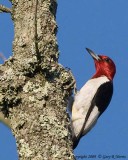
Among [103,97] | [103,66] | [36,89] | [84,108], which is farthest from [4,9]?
[103,66]

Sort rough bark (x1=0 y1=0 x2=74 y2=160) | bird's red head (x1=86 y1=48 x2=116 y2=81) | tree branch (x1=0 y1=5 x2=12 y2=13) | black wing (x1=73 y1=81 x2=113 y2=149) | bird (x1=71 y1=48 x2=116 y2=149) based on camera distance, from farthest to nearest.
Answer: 1. bird's red head (x1=86 y1=48 x2=116 y2=81)
2. black wing (x1=73 y1=81 x2=113 y2=149)
3. bird (x1=71 y1=48 x2=116 y2=149)
4. tree branch (x1=0 y1=5 x2=12 y2=13)
5. rough bark (x1=0 y1=0 x2=74 y2=160)

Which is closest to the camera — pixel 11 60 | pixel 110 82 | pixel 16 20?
pixel 11 60

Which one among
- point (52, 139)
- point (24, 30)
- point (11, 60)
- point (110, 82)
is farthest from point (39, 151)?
point (110, 82)

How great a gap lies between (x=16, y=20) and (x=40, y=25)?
0.25 meters

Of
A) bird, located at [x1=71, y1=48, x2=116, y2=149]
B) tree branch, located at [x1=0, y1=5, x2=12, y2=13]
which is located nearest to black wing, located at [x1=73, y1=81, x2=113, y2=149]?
bird, located at [x1=71, y1=48, x2=116, y2=149]

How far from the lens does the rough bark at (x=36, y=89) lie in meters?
2.98

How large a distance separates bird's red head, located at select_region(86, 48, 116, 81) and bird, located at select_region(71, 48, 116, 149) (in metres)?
0.05

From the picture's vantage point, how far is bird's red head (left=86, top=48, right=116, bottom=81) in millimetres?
6809

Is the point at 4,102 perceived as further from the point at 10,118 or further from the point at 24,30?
the point at 24,30

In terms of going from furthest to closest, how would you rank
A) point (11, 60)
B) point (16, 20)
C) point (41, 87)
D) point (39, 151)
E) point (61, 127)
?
1. point (16, 20)
2. point (11, 60)
3. point (41, 87)
4. point (61, 127)
5. point (39, 151)

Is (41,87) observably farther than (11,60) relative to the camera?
No

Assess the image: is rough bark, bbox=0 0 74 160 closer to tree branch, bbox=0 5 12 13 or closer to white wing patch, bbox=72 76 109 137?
tree branch, bbox=0 5 12 13

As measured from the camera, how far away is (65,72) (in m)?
3.98

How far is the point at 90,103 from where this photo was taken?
590 cm
